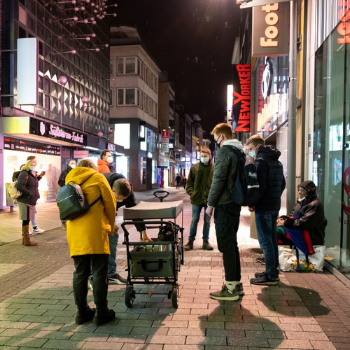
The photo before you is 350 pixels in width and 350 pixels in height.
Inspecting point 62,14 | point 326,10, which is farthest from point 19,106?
point 326,10

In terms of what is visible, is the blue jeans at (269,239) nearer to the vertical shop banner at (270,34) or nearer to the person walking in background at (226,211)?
the person walking in background at (226,211)

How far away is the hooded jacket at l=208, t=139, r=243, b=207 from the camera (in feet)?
15.0

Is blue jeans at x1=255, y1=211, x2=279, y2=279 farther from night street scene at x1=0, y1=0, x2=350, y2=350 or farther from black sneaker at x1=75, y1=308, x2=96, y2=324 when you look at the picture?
black sneaker at x1=75, y1=308, x2=96, y2=324

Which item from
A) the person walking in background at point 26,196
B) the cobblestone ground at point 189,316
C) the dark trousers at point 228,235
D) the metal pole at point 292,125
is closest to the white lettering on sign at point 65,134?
the person walking in background at point 26,196

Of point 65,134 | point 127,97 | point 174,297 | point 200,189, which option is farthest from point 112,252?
point 127,97

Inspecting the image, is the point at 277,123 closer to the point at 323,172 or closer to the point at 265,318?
the point at 323,172

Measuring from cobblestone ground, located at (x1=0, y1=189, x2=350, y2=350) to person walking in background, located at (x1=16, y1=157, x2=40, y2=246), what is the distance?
219 cm

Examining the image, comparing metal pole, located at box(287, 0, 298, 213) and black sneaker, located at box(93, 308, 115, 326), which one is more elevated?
metal pole, located at box(287, 0, 298, 213)

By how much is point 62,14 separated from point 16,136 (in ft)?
27.1

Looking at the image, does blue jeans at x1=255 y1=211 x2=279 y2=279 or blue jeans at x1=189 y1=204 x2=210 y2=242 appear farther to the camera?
blue jeans at x1=189 y1=204 x2=210 y2=242

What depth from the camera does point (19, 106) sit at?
1592 centimetres

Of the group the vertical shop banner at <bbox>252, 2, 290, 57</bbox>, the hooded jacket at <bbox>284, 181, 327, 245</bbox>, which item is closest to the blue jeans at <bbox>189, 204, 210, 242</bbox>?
the hooded jacket at <bbox>284, 181, 327, 245</bbox>

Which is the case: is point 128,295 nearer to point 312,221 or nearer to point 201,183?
point 312,221

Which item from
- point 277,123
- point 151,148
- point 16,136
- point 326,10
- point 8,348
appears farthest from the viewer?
point 151,148
